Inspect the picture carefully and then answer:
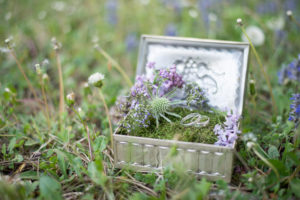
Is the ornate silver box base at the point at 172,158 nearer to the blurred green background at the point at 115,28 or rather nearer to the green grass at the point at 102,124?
the green grass at the point at 102,124

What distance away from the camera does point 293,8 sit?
3.03 meters

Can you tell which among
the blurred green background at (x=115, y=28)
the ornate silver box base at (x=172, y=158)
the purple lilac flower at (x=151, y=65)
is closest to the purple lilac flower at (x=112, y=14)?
the blurred green background at (x=115, y=28)

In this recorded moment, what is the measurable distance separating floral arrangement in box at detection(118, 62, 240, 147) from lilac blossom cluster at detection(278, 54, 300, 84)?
61 cm

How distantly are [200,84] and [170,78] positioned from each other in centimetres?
20

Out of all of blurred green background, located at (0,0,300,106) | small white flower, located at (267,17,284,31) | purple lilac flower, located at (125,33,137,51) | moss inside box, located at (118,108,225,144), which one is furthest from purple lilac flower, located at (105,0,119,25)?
moss inside box, located at (118,108,225,144)

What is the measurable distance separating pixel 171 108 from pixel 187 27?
1534 millimetres

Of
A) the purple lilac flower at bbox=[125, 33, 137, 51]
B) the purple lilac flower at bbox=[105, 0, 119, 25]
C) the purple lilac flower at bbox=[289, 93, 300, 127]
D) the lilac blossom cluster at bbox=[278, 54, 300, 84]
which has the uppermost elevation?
the purple lilac flower at bbox=[105, 0, 119, 25]

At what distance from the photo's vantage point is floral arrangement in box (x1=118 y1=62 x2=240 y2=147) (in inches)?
44.5

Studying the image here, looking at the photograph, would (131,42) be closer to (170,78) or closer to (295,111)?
(170,78)

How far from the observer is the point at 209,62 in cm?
144

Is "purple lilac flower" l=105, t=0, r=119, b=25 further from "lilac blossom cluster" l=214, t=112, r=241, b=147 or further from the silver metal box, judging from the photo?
"lilac blossom cluster" l=214, t=112, r=241, b=147

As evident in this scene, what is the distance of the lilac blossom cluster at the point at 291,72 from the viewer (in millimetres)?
1558

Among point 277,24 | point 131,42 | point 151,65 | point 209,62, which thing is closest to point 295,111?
point 209,62

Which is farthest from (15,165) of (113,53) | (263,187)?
(113,53)
